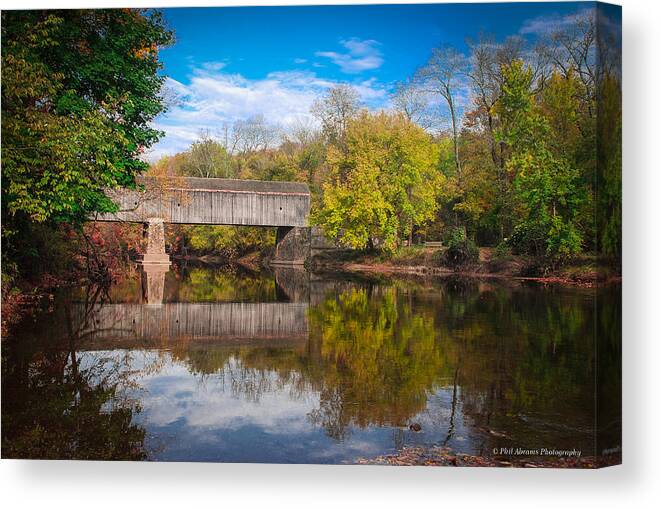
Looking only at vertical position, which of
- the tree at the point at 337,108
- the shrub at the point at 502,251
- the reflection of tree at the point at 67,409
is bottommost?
the reflection of tree at the point at 67,409

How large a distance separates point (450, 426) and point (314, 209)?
5.01m

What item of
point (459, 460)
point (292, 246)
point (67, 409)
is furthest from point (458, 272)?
point (67, 409)

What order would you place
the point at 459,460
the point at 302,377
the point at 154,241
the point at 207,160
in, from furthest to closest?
the point at 154,241
the point at 207,160
the point at 302,377
the point at 459,460

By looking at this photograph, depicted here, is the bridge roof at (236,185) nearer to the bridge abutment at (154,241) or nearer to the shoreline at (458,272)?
the bridge abutment at (154,241)

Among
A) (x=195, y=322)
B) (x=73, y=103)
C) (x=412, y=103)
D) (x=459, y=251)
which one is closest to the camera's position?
(x=73, y=103)

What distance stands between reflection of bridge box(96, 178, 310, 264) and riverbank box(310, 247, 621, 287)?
0.72m

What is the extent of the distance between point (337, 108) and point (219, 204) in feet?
9.45

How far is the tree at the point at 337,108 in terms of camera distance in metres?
7.98

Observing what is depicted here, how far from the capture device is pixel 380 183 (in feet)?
34.3

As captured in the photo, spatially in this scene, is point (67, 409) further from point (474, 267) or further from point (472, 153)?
point (472, 153)

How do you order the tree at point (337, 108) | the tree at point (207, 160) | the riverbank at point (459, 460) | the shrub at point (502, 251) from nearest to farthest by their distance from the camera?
the riverbank at point (459, 460)
the tree at point (337, 108)
the tree at point (207, 160)
the shrub at point (502, 251)

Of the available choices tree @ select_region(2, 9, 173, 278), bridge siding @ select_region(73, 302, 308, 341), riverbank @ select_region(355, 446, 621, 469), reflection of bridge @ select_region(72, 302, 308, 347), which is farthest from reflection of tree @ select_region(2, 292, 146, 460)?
riverbank @ select_region(355, 446, 621, 469)

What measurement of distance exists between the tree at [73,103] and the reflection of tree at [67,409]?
1.72 metres

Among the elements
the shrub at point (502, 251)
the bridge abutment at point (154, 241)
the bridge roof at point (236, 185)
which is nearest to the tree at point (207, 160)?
the bridge roof at point (236, 185)
